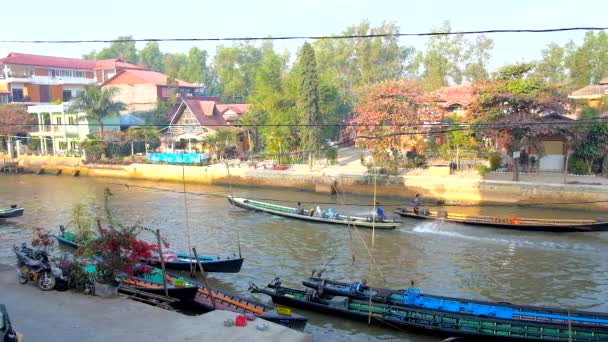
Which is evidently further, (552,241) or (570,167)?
(570,167)

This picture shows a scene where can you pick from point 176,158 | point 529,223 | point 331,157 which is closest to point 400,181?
point 331,157

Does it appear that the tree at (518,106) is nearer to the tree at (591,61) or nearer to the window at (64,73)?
the tree at (591,61)

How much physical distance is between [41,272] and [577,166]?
28829 millimetres

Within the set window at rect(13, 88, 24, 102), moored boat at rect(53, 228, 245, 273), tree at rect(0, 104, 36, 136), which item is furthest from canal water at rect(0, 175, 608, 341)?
window at rect(13, 88, 24, 102)

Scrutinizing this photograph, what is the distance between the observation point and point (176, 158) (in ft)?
137

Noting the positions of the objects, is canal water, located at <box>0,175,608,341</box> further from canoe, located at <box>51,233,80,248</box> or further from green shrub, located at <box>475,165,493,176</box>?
green shrub, located at <box>475,165,493,176</box>

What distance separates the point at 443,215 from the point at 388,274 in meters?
7.58

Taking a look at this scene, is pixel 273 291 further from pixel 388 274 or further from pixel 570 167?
pixel 570 167

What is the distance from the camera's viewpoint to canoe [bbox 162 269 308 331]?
12250mm

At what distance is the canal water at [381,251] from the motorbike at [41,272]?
17.7ft

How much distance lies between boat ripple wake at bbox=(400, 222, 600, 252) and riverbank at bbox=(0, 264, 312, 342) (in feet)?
45.8

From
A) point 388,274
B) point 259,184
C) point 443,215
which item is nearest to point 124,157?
point 259,184

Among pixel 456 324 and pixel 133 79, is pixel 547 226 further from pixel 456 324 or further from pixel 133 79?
pixel 133 79

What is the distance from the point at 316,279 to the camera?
51.1ft
